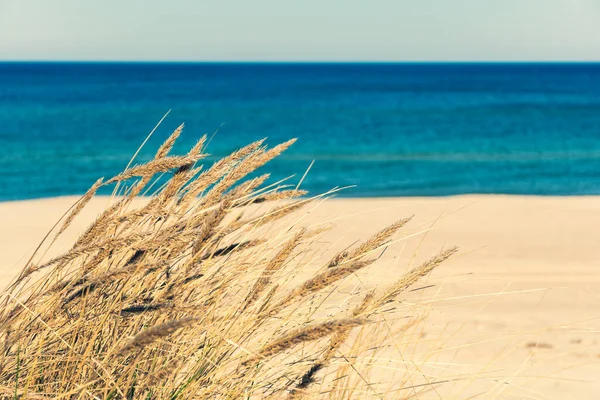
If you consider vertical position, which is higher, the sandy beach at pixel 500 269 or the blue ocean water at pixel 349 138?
the sandy beach at pixel 500 269

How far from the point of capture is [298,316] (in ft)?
6.14

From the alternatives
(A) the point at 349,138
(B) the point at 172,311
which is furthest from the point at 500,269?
(A) the point at 349,138

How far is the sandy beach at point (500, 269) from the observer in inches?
162

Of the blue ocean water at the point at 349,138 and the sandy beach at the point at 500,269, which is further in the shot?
the blue ocean water at the point at 349,138

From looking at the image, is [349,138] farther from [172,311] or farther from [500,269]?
[172,311]

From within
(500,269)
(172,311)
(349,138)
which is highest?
(172,311)

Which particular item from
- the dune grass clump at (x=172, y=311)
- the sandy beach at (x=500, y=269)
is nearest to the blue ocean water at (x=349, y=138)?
the sandy beach at (x=500, y=269)

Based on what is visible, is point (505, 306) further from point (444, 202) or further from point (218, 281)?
point (444, 202)

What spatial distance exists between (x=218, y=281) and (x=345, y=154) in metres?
Result: 20.6

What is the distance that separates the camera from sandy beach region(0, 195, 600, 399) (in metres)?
4.11

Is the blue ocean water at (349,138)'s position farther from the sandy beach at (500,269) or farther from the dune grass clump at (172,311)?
the dune grass clump at (172,311)

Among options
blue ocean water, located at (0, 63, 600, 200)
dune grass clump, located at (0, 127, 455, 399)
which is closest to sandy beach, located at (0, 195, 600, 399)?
dune grass clump, located at (0, 127, 455, 399)

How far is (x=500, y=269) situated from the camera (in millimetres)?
7707

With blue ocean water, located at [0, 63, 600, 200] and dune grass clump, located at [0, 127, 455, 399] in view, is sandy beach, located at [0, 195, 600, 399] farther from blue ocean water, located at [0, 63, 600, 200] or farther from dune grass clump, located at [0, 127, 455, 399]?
blue ocean water, located at [0, 63, 600, 200]
